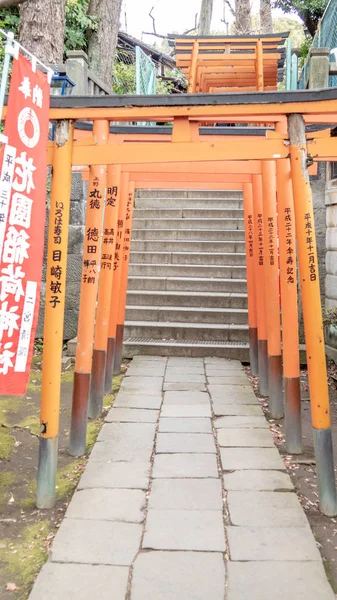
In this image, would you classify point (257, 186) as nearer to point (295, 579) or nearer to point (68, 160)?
point (68, 160)

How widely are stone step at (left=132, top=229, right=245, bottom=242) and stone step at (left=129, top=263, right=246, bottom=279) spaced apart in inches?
33.6

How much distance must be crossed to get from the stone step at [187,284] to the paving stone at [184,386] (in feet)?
9.69

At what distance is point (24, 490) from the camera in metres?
4.24

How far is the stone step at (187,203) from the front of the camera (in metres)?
11.5

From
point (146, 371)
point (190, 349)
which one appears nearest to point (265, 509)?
point (146, 371)

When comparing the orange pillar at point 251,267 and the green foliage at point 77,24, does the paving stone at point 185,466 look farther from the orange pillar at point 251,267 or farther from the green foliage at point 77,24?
the green foliage at point 77,24

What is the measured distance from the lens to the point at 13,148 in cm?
346

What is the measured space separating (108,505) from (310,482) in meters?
1.67


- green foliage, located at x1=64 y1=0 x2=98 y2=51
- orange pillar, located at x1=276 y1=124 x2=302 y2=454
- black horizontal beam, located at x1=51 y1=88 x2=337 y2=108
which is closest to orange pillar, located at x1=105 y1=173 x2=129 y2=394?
orange pillar, located at x1=276 y1=124 x2=302 y2=454

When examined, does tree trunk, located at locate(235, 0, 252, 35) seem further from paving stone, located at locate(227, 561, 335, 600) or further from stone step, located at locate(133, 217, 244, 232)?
paving stone, located at locate(227, 561, 335, 600)

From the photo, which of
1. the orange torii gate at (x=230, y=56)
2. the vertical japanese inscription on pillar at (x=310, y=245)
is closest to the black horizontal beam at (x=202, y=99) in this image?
the vertical japanese inscription on pillar at (x=310, y=245)

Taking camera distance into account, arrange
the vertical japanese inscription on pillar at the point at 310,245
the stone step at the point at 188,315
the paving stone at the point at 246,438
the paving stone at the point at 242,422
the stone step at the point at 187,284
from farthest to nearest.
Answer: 1. the stone step at the point at 187,284
2. the stone step at the point at 188,315
3. the paving stone at the point at 242,422
4. the paving stone at the point at 246,438
5. the vertical japanese inscription on pillar at the point at 310,245

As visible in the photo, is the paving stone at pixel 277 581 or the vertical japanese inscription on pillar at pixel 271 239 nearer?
the paving stone at pixel 277 581

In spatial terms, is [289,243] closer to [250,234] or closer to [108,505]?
[250,234]
